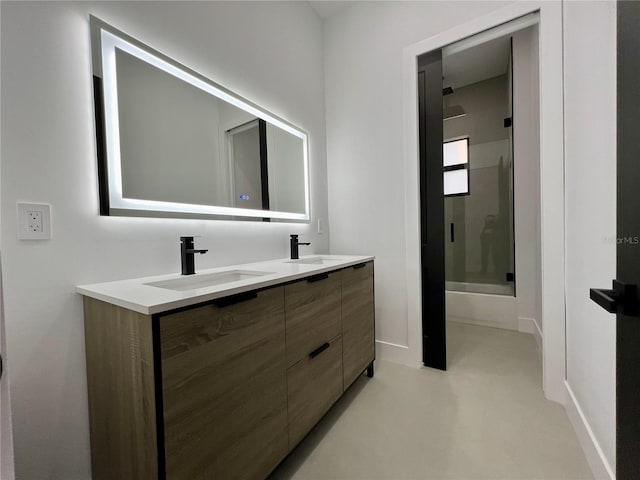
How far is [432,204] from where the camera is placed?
6.64ft

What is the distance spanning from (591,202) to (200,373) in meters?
1.71

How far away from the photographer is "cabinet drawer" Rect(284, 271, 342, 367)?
118 cm

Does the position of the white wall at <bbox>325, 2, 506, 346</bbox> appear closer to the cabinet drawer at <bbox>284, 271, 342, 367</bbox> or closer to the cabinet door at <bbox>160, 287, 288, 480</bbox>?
the cabinet drawer at <bbox>284, 271, 342, 367</bbox>

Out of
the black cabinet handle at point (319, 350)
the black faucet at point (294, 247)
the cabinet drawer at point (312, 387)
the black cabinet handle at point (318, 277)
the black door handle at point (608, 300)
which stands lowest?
the cabinet drawer at point (312, 387)

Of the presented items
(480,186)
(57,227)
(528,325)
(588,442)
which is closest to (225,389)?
(57,227)

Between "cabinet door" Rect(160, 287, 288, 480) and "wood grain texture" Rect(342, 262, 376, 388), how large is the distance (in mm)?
568

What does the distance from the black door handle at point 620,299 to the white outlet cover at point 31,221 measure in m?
1.60

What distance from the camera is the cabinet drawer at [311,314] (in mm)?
1178

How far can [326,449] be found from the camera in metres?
1.33

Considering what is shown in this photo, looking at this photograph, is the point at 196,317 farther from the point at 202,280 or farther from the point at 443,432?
the point at 443,432

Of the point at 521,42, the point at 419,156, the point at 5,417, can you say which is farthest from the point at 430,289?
the point at 521,42

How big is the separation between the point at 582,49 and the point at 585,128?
1.22ft

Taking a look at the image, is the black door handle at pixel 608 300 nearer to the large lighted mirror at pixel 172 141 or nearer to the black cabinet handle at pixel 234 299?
the black cabinet handle at pixel 234 299

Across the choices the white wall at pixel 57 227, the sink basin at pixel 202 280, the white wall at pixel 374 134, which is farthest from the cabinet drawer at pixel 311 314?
the white wall at pixel 374 134
